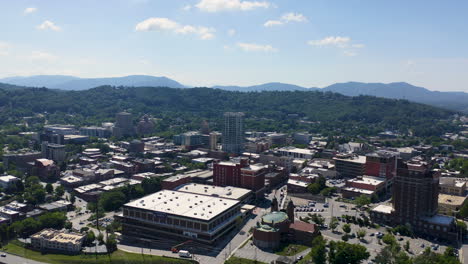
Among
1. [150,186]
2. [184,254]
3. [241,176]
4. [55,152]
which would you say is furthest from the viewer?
[55,152]

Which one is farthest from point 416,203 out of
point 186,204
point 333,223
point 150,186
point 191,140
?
point 191,140

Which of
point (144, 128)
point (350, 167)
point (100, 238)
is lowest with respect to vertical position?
point (100, 238)

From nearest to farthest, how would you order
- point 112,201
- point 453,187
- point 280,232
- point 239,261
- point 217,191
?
point 239,261 < point 280,232 < point 112,201 < point 217,191 < point 453,187

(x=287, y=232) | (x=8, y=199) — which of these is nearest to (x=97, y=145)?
(x=8, y=199)

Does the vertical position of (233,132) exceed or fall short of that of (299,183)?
it exceeds it

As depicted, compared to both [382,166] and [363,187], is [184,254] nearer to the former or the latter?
[363,187]
